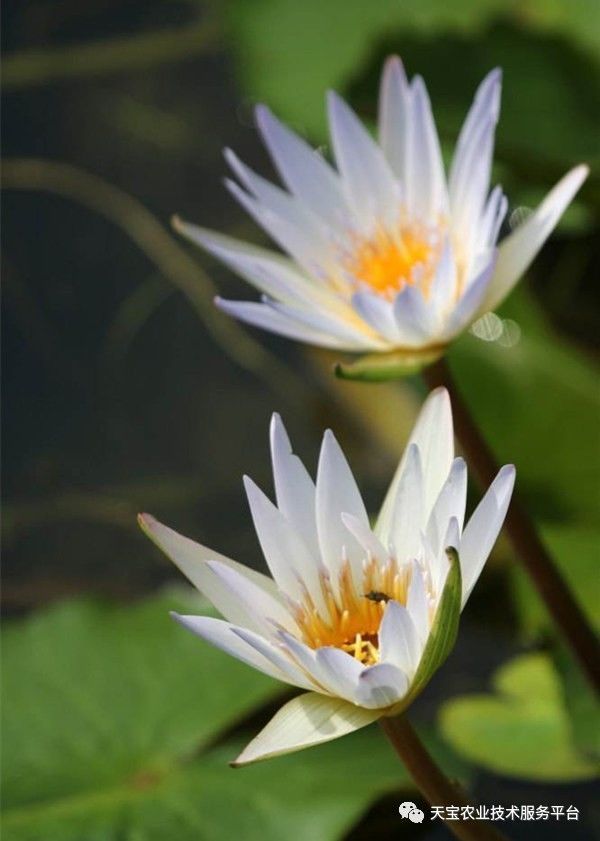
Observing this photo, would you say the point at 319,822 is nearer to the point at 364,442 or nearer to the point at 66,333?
the point at 364,442

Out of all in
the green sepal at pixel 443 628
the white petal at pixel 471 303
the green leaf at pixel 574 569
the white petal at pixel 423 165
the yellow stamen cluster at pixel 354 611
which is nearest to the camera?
the green sepal at pixel 443 628

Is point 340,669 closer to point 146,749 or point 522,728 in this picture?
point 146,749

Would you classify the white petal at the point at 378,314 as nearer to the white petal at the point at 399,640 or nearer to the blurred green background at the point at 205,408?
the white petal at the point at 399,640

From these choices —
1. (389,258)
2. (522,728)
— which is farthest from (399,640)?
Result: (522,728)

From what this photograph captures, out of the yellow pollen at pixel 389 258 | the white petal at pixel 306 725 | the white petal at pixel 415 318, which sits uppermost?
the yellow pollen at pixel 389 258

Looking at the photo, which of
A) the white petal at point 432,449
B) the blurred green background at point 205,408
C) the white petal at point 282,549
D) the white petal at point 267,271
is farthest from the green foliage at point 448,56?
the white petal at point 282,549

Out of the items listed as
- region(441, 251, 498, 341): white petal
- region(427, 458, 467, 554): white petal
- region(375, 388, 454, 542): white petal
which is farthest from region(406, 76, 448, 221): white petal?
region(427, 458, 467, 554): white petal
